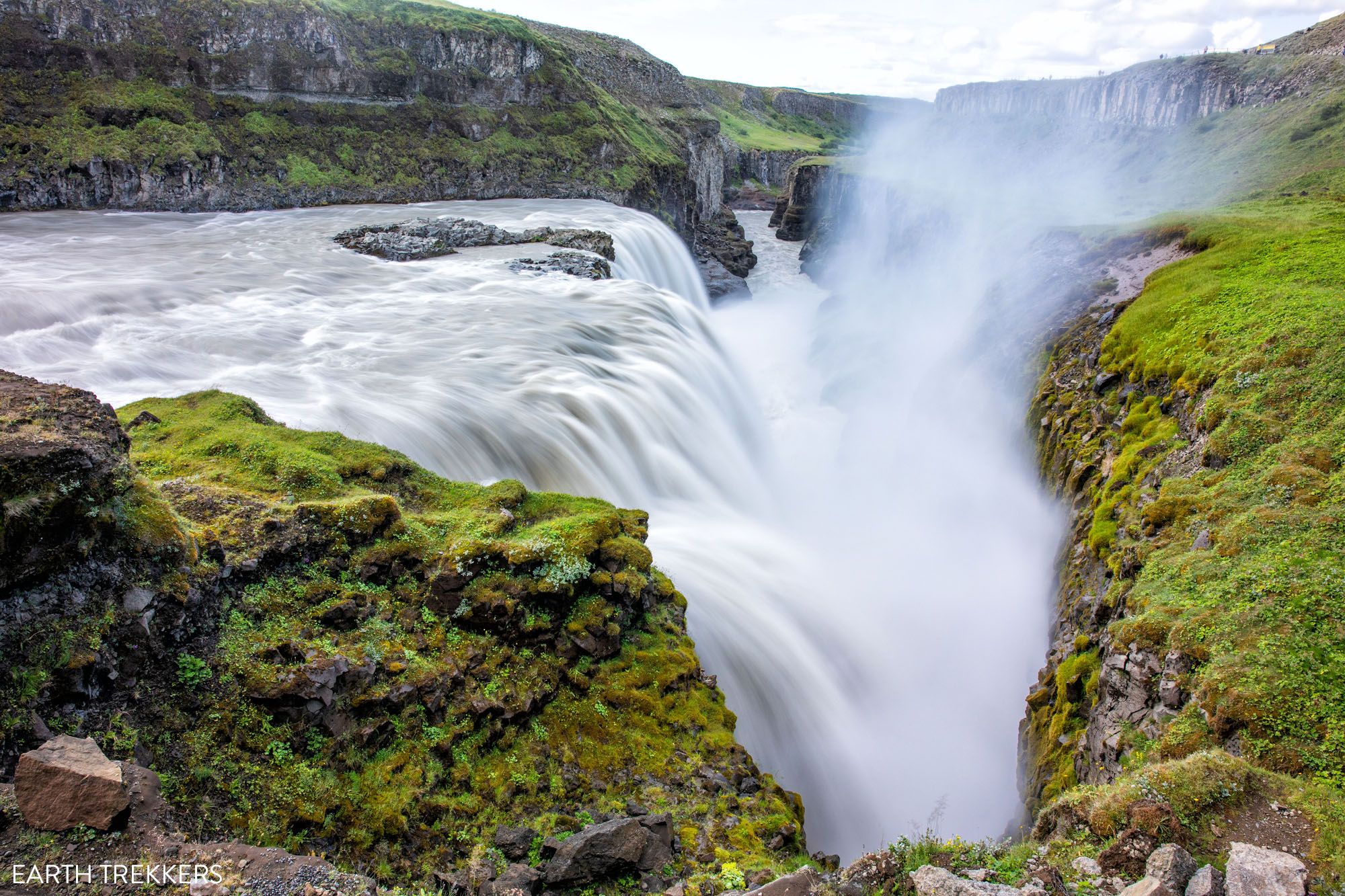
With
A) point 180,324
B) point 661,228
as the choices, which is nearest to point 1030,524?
point 180,324

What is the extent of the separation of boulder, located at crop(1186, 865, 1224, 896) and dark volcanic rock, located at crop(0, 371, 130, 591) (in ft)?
30.6

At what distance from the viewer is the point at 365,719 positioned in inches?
Answer: 286

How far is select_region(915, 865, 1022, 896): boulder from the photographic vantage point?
5129mm

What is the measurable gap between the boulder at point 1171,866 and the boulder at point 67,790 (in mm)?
7368

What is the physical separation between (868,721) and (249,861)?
963 cm

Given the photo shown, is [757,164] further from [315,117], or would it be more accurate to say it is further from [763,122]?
[315,117]

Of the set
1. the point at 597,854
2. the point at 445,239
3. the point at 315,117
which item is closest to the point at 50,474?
the point at 597,854

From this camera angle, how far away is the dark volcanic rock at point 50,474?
6043 mm

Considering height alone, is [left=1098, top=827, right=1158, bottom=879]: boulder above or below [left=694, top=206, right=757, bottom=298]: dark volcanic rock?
below

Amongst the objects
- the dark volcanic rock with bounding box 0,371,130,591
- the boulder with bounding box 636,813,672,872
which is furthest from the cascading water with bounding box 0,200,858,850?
the dark volcanic rock with bounding box 0,371,130,591

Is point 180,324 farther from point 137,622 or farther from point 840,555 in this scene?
point 840,555

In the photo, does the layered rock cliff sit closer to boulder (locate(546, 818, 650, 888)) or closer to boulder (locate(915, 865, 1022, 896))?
boulder (locate(915, 865, 1022, 896))

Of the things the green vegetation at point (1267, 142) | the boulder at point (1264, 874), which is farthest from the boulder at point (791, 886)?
the green vegetation at point (1267, 142)

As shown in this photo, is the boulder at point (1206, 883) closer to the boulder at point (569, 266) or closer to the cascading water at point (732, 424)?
the cascading water at point (732, 424)
